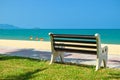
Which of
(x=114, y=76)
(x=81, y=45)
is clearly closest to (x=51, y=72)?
(x=81, y=45)

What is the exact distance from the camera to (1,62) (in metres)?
10.8

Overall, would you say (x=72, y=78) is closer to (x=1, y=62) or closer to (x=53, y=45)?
(x=53, y=45)

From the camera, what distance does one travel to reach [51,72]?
8742mm

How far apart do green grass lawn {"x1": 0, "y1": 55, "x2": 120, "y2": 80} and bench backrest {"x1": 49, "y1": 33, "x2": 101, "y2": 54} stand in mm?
596

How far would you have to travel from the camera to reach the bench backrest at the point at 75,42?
880 centimetres

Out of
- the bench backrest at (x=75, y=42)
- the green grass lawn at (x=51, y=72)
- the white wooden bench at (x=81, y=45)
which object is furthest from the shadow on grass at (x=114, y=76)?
the bench backrest at (x=75, y=42)

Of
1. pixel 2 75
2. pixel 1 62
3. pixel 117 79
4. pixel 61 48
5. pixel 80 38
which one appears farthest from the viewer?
pixel 1 62

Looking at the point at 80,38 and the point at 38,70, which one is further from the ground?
the point at 80,38

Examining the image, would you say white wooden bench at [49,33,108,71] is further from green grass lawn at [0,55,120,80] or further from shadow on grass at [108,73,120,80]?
shadow on grass at [108,73,120,80]

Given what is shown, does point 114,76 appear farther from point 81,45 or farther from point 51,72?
point 51,72

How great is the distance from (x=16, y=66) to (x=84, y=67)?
237 centimetres

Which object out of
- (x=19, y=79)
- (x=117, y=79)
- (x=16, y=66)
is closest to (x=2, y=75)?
(x=19, y=79)

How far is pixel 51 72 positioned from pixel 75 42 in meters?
1.32

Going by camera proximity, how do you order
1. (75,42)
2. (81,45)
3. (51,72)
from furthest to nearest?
(75,42)
(81,45)
(51,72)
